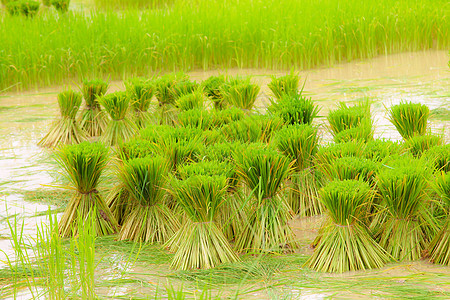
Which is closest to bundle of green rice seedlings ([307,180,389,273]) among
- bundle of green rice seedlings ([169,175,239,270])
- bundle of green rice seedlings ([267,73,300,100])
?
bundle of green rice seedlings ([169,175,239,270])

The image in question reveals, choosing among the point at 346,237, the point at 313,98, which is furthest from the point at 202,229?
the point at 313,98

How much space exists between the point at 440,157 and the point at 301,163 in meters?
0.61

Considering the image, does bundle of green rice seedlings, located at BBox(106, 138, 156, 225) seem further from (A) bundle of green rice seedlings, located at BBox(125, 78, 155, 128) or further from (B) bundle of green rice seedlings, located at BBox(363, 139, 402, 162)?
(A) bundle of green rice seedlings, located at BBox(125, 78, 155, 128)

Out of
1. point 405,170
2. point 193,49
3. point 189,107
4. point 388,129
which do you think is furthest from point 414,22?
point 405,170

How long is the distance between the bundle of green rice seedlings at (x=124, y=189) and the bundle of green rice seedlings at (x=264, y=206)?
0.53 metres

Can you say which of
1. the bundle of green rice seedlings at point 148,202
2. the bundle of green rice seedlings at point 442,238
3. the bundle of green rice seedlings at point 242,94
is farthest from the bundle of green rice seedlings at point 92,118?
the bundle of green rice seedlings at point 442,238

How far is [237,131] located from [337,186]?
93cm

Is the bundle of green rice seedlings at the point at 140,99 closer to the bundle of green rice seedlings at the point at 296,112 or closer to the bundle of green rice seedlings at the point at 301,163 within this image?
the bundle of green rice seedlings at the point at 296,112

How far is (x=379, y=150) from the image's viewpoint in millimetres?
2463

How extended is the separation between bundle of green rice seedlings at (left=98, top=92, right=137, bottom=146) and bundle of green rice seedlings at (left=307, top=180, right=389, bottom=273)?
205 cm

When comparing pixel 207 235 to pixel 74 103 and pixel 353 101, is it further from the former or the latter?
pixel 353 101

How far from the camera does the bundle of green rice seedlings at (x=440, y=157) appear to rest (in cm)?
235

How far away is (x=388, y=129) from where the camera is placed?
3.85 metres

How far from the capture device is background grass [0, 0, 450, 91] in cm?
604
